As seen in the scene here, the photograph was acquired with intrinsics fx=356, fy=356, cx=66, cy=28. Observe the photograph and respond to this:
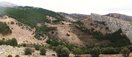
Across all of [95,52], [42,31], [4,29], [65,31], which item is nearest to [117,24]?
[65,31]

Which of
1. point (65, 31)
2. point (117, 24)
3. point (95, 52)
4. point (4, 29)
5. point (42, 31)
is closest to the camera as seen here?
point (95, 52)

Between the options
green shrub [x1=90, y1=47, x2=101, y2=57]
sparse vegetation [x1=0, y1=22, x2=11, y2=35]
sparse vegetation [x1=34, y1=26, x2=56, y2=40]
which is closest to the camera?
green shrub [x1=90, y1=47, x2=101, y2=57]

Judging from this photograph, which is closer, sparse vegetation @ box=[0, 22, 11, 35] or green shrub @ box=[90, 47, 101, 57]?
green shrub @ box=[90, 47, 101, 57]

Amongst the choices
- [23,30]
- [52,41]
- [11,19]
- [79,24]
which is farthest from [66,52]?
[79,24]

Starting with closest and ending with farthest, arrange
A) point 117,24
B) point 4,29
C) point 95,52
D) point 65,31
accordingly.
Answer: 1. point 95,52
2. point 4,29
3. point 65,31
4. point 117,24

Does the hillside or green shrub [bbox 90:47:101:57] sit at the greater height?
green shrub [bbox 90:47:101:57]

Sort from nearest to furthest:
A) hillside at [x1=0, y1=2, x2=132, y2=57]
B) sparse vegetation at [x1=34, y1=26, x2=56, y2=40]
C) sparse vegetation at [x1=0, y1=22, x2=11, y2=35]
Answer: sparse vegetation at [x1=0, y1=22, x2=11, y2=35] → hillside at [x1=0, y1=2, x2=132, y2=57] → sparse vegetation at [x1=34, y1=26, x2=56, y2=40]

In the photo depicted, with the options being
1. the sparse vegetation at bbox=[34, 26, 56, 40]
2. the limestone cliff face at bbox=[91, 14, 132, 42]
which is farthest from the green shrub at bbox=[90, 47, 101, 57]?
the limestone cliff face at bbox=[91, 14, 132, 42]

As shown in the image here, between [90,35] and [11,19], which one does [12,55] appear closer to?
[11,19]

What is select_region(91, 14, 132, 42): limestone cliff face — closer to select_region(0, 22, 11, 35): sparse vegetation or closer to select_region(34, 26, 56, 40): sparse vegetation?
select_region(34, 26, 56, 40): sparse vegetation

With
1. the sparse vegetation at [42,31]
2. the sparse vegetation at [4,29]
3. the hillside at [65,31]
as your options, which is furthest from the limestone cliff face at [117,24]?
the sparse vegetation at [4,29]

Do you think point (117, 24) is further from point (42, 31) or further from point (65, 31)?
point (42, 31)
